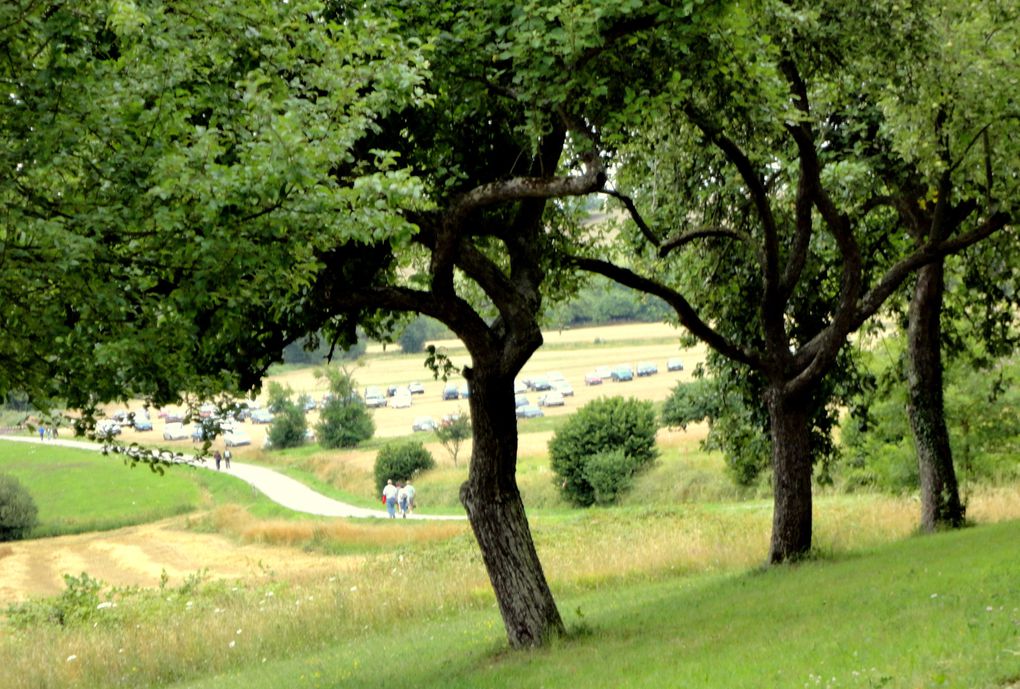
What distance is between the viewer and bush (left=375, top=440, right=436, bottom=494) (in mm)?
73750

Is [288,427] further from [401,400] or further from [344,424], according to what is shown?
[401,400]

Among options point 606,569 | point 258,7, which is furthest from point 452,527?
point 258,7

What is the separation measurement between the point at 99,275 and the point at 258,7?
9.40ft

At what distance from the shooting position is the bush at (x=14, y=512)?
70.2 metres

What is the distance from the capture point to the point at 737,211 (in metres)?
21.5

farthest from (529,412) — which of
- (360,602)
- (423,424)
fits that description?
(360,602)

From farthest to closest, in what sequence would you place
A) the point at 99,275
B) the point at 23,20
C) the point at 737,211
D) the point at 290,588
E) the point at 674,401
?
the point at 674,401, the point at 290,588, the point at 737,211, the point at 99,275, the point at 23,20

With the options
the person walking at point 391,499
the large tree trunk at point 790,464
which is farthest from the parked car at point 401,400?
the large tree trunk at point 790,464

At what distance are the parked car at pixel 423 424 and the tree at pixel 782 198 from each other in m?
83.0

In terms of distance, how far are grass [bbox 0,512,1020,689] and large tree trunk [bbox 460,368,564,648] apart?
0.42 m

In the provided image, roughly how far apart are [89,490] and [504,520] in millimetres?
78541

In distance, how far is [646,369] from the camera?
12612cm

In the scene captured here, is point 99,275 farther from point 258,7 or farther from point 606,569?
point 606,569

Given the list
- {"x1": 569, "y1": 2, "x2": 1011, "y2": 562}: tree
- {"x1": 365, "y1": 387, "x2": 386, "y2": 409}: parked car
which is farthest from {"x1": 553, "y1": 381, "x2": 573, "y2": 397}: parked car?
{"x1": 569, "y1": 2, "x2": 1011, "y2": 562}: tree
